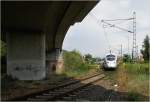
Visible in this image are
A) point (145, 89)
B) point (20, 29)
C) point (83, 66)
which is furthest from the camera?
point (83, 66)

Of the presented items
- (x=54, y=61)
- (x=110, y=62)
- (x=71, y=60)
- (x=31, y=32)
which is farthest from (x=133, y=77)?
(x=71, y=60)

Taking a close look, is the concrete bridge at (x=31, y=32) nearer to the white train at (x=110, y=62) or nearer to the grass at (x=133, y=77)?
the grass at (x=133, y=77)

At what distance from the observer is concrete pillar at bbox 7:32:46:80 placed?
3666cm

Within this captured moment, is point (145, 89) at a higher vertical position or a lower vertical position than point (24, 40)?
lower

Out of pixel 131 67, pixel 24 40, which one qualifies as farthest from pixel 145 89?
pixel 131 67

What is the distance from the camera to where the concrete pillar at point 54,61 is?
60591 mm

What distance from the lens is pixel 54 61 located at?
62719 mm

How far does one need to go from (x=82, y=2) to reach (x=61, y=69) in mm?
35373

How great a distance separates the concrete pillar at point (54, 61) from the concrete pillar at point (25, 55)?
70.1 ft

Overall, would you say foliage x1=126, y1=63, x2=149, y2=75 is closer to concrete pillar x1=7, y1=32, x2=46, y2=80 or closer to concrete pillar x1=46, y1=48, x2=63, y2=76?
concrete pillar x1=7, y1=32, x2=46, y2=80

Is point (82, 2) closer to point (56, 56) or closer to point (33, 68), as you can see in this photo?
point (33, 68)

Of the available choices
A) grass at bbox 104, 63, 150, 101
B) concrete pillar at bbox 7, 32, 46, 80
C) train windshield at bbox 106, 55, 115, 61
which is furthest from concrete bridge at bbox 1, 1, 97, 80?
train windshield at bbox 106, 55, 115, 61

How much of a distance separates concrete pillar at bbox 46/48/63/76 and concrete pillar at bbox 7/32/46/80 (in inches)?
841

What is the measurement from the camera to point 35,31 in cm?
3759
